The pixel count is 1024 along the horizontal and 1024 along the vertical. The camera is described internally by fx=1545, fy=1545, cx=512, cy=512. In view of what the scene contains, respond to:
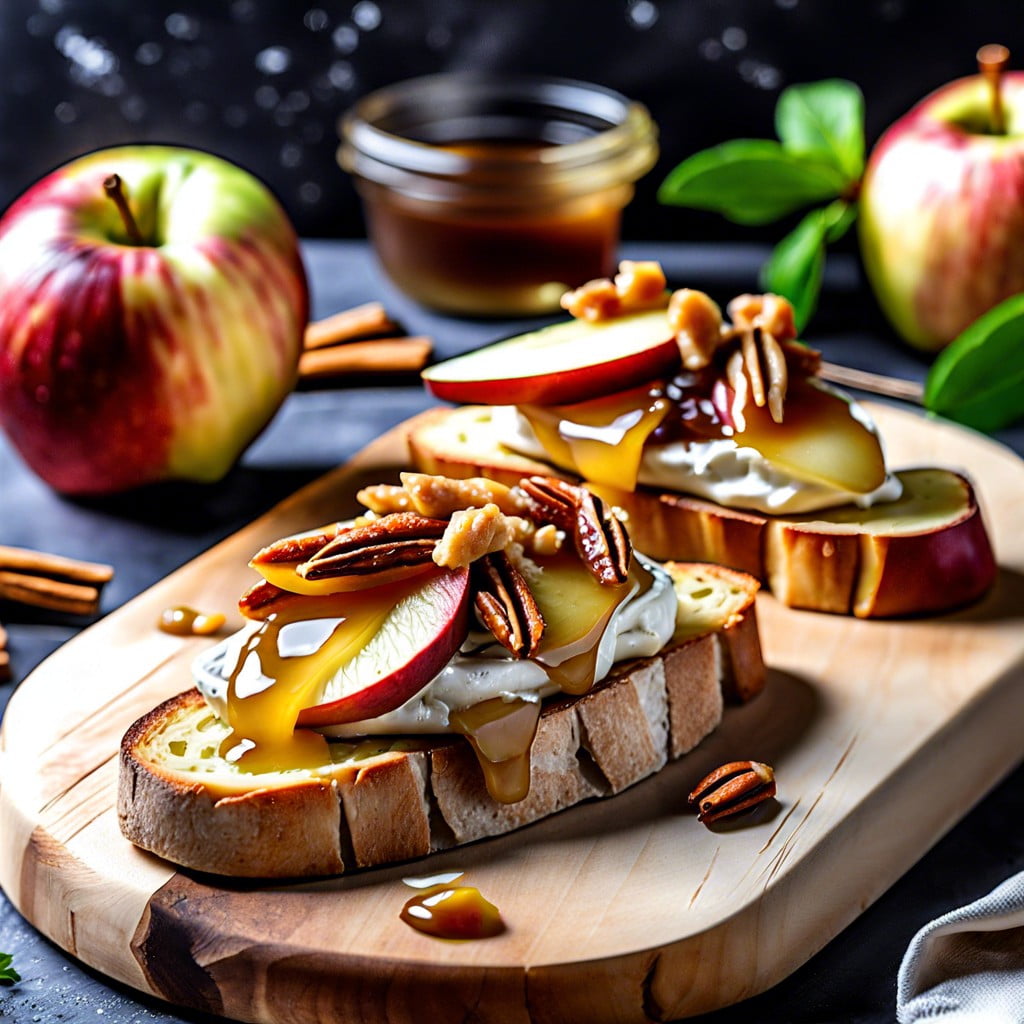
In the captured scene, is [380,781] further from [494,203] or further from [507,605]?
[494,203]

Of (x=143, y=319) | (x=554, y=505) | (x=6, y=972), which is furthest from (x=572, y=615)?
(x=143, y=319)

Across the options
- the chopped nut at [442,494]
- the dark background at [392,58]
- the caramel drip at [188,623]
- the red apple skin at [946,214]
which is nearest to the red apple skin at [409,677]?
the chopped nut at [442,494]

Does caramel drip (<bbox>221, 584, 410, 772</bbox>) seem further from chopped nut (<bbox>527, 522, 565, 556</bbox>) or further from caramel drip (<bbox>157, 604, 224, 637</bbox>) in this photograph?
caramel drip (<bbox>157, 604, 224, 637</bbox>)

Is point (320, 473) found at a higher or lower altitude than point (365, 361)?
lower

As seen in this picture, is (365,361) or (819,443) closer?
(819,443)

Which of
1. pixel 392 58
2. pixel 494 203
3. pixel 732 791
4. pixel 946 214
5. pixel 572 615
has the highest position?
pixel 392 58

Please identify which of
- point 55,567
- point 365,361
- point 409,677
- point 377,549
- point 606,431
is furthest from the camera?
point 365,361
